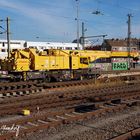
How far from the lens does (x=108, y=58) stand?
35.3 m

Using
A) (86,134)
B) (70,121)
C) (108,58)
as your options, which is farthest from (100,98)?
(108,58)

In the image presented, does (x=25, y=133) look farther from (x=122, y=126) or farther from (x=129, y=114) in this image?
(x=129, y=114)

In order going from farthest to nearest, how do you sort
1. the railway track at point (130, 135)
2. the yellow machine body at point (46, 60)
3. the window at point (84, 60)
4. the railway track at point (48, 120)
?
the window at point (84, 60), the yellow machine body at point (46, 60), the railway track at point (48, 120), the railway track at point (130, 135)

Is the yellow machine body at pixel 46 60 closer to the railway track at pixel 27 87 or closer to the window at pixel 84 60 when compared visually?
the window at pixel 84 60

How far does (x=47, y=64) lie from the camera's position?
2762 centimetres

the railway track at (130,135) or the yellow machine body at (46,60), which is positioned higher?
the yellow machine body at (46,60)

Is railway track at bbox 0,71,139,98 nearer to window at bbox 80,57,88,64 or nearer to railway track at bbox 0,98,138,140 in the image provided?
window at bbox 80,57,88,64

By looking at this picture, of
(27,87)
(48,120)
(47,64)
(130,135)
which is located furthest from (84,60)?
(130,135)

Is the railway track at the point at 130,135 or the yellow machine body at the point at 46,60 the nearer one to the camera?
the railway track at the point at 130,135

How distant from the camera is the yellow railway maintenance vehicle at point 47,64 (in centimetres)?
2605

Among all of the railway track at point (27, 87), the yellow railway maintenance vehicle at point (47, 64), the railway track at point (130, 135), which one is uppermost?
the yellow railway maintenance vehicle at point (47, 64)

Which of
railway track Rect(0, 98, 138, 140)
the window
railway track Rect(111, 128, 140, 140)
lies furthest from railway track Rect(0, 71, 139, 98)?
railway track Rect(111, 128, 140, 140)

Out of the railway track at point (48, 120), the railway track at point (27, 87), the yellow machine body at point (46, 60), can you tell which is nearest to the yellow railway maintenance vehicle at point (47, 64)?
the yellow machine body at point (46, 60)

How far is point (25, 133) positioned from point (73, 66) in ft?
67.2
